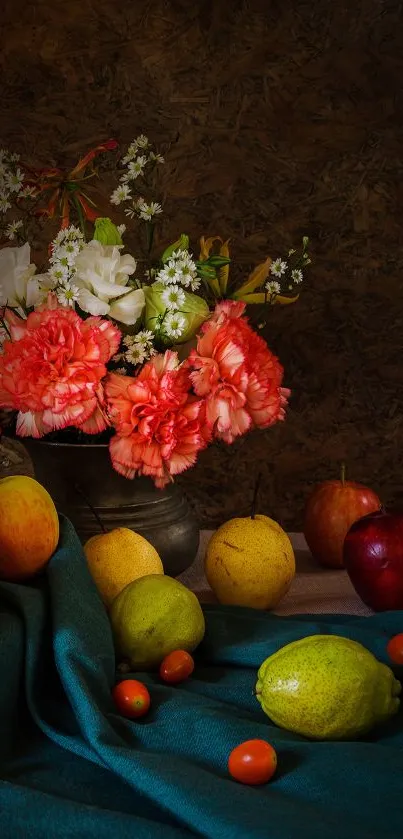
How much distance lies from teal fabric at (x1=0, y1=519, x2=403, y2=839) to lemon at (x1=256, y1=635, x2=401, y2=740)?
0.02m

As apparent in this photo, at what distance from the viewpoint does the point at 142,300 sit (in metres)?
1.20

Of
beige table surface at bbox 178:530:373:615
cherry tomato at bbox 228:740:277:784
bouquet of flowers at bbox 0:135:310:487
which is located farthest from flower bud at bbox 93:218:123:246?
cherry tomato at bbox 228:740:277:784

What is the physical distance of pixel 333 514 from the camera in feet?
4.62

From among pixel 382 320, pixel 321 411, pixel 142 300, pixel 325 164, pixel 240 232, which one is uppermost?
pixel 142 300

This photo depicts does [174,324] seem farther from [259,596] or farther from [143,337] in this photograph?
[259,596]

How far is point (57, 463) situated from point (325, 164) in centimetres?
96

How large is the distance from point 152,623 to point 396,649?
0.25 m

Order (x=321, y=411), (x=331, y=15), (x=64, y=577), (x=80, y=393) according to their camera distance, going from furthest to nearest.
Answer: (x=321, y=411) → (x=331, y=15) → (x=80, y=393) → (x=64, y=577)

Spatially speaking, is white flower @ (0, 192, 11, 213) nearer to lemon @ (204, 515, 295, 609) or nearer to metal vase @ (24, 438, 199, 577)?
metal vase @ (24, 438, 199, 577)

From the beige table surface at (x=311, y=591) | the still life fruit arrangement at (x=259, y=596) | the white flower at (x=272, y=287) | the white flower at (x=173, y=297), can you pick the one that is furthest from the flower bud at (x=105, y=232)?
the beige table surface at (x=311, y=591)

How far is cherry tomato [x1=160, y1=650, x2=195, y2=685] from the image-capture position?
0.97 metres

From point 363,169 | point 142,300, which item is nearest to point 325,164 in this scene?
point 363,169

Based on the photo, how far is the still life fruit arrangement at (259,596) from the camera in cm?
85

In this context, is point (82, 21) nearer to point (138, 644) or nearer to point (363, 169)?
point (363, 169)
